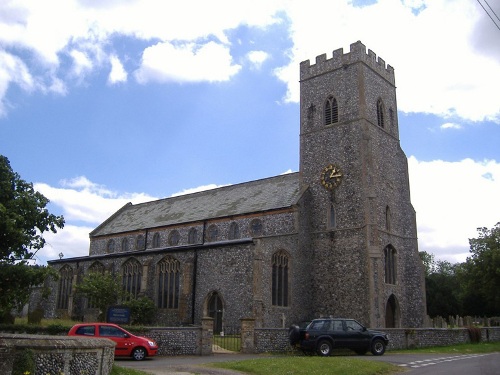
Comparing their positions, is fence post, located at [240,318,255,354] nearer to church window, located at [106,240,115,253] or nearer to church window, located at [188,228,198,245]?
church window, located at [188,228,198,245]

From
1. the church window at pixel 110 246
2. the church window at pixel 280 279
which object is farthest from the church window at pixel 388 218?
the church window at pixel 110 246

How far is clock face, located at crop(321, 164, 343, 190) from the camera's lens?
1438 inches

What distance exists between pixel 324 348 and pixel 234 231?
58.5 ft

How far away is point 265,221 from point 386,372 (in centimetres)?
2030

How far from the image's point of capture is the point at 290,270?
3428 cm

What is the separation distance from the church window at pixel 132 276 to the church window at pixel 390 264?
19.0m

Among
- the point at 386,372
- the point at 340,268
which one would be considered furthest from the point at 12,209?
the point at 340,268

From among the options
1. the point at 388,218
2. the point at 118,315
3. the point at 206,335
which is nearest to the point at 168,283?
the point at 118,315

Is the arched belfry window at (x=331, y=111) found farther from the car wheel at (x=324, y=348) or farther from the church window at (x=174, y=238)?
the car wheel at (x=324, y=348)

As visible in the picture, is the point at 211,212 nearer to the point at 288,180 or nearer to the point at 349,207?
the point at 288,180

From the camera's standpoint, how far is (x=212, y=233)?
41094 mm

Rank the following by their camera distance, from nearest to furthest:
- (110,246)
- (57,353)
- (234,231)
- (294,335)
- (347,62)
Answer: (57,353) → (294,335) → (347,62) → (234,231) → (110,246)

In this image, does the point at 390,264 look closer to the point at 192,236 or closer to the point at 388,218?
the point at 388,218

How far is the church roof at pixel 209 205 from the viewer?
39500 millimetres
